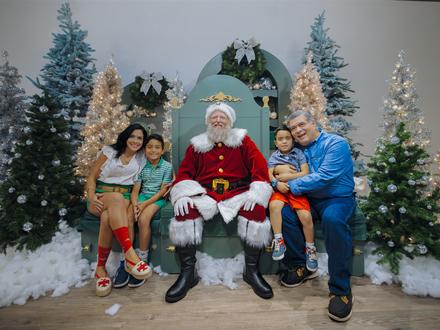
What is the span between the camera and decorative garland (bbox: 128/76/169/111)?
14.5 feet

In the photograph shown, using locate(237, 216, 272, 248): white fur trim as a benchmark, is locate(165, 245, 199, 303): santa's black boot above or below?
below

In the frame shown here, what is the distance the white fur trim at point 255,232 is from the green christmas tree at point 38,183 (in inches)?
75.5

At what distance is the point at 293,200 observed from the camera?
2.29 m

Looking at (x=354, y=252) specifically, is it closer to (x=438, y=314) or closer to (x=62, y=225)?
(x=438, y=314)

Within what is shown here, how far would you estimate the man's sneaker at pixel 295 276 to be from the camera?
7.07 feet

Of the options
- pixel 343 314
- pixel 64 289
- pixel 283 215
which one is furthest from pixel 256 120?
pixel 64 289

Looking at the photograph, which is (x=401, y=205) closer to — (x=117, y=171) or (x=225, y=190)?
(x=225, y=190)

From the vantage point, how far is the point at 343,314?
175 centimetres

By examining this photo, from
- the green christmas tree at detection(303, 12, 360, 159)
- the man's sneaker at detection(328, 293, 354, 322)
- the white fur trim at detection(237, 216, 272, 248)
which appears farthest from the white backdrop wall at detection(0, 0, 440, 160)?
the man's sneaker at detection(328, 293, 354, 322)

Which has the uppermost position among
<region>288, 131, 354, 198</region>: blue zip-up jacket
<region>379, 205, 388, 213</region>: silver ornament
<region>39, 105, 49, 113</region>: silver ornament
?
<region>39, 105, 49, 113</region>: silver ornament

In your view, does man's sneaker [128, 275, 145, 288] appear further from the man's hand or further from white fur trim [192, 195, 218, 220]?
the man's hand

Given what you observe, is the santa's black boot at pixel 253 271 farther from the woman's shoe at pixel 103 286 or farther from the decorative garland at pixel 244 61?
the decorative garland at pixel 244 61

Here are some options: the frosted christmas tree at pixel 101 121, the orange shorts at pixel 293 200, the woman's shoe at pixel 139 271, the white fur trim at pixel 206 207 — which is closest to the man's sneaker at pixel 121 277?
the woman's shoe at pixel 139 271

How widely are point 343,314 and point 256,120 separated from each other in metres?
2.17
